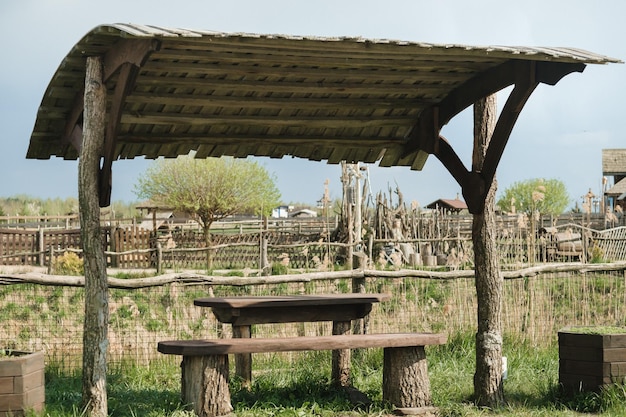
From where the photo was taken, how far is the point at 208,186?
31.3m

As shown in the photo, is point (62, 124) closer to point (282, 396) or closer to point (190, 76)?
point (190, 76)

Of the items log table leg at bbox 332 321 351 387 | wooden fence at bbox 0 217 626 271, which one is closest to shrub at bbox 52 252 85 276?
wooden fence at bbox 0 217 626 271

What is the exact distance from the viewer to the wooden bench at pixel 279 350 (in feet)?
19.4

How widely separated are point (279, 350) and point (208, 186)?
84.0 ft

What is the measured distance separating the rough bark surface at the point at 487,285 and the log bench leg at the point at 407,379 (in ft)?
1.85

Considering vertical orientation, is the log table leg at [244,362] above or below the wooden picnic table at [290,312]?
below

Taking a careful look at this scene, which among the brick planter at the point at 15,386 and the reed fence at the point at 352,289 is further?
the reed fence at the point at 352,289

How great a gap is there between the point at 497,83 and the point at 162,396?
3.54 meters

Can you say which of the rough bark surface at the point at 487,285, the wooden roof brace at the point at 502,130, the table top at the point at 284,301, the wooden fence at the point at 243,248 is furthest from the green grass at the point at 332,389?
the wooden fence at the point at 243,248

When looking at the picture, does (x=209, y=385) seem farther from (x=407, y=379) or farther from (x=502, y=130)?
(x=502, y=130)

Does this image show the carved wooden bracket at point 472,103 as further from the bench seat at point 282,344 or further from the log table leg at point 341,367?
the log table leg at point 341,367

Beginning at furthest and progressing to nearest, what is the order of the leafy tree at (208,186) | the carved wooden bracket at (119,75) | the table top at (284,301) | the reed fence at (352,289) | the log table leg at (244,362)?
the leafy tree at (208,186) < the reed fence at (352,289) < the log table leg at (244,362) < the table top at (284,301) < the carved wooden bracket at (119,75)

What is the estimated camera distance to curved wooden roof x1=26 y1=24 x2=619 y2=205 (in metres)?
5.45

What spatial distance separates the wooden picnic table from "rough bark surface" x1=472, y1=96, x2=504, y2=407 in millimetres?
1049
